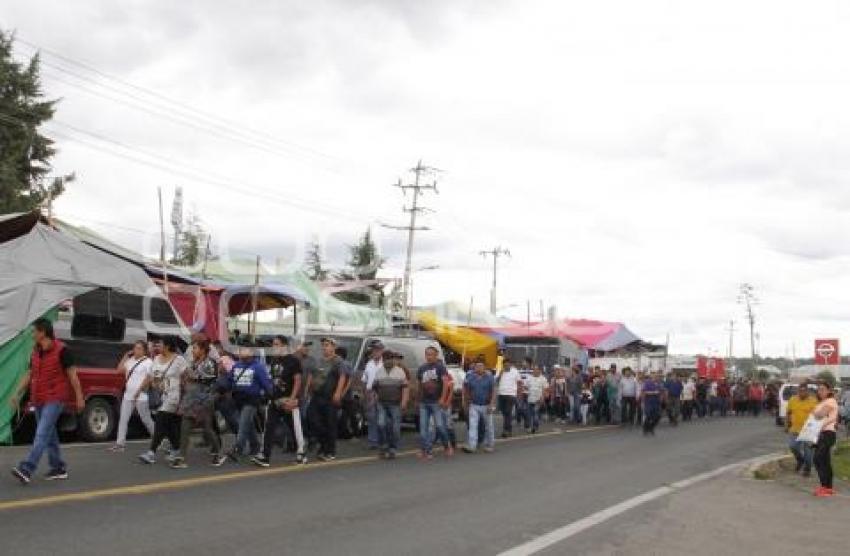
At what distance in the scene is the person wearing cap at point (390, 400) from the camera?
14.6 m

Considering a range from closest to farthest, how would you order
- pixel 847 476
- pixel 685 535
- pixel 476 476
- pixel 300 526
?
pixel 300 526
pixel 685 535
pixel 476 476
pixel 847 476

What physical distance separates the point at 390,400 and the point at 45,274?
19.5 feet

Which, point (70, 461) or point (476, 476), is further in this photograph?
point (476, 476)

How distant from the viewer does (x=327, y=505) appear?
31.2 ft

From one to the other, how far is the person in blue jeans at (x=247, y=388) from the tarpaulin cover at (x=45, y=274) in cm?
404

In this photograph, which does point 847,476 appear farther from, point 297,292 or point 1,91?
point 1,91

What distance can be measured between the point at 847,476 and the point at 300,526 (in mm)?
11274

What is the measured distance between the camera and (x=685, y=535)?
8.91m

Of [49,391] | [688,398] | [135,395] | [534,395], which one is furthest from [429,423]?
[688,398]

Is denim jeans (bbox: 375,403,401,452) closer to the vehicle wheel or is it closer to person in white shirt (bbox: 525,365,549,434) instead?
the vehicle wheel

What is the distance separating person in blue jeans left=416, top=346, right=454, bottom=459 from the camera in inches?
592

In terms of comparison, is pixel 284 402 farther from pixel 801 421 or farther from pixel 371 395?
pixel 801 421

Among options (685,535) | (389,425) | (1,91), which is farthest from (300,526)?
(1,91)

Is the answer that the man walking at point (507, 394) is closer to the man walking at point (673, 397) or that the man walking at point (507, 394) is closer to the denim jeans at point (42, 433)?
the man walking at point (673, 397)
